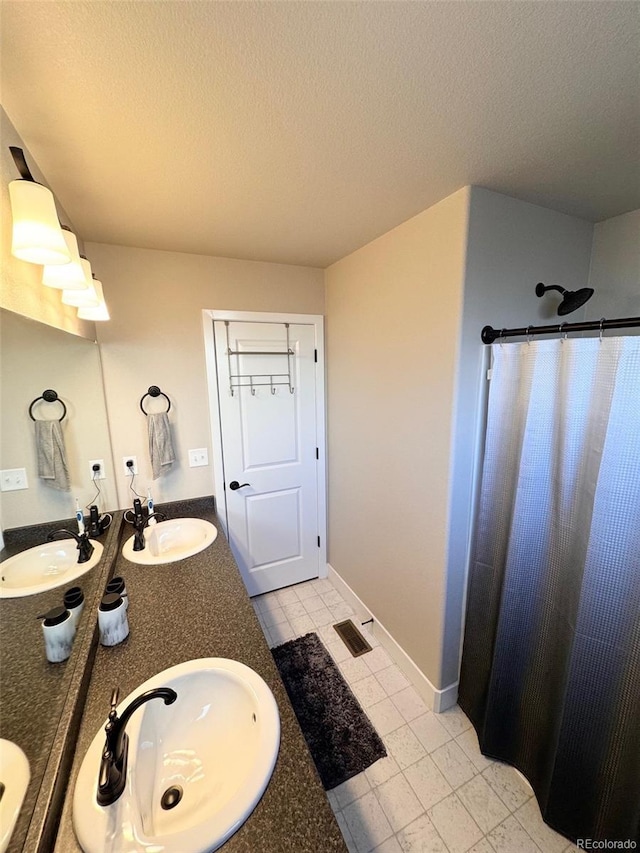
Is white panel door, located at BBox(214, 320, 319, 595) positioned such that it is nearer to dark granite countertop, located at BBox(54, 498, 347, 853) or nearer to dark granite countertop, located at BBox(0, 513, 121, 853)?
dark granite countertop, located at BBox(54, 498, 347, 853)

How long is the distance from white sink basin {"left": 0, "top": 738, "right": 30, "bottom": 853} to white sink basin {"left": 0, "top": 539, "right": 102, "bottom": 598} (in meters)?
0.33

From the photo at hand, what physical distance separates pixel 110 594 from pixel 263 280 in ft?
6.19

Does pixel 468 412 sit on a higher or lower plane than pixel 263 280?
lower

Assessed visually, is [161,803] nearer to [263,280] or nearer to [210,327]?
[210,327]

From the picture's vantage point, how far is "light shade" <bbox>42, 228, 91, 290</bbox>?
36.6 inches

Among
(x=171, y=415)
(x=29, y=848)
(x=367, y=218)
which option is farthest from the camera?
(x=171, y=415)

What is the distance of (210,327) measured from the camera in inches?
80.5

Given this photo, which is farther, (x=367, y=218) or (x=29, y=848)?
(x=367, y=218)

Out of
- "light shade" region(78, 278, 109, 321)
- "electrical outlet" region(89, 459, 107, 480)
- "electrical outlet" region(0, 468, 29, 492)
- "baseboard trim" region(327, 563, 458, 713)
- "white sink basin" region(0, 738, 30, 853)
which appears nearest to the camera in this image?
"white sink basin" region(0, 738, 30, 853)

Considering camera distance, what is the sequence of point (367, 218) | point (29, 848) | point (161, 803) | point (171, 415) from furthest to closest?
point (171, 415)
point (367, 218)
point (161, 803)
point (29, 848)

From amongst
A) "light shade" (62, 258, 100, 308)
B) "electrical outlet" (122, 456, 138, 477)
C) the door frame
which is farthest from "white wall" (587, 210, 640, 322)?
"electrical outlet" (122, 456, 138, 477)

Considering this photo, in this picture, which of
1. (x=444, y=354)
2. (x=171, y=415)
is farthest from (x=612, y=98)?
(x=171, y=415)

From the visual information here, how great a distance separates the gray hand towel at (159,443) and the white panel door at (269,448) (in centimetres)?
34

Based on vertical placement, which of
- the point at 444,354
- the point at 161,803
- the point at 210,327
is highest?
the point at 210,327
